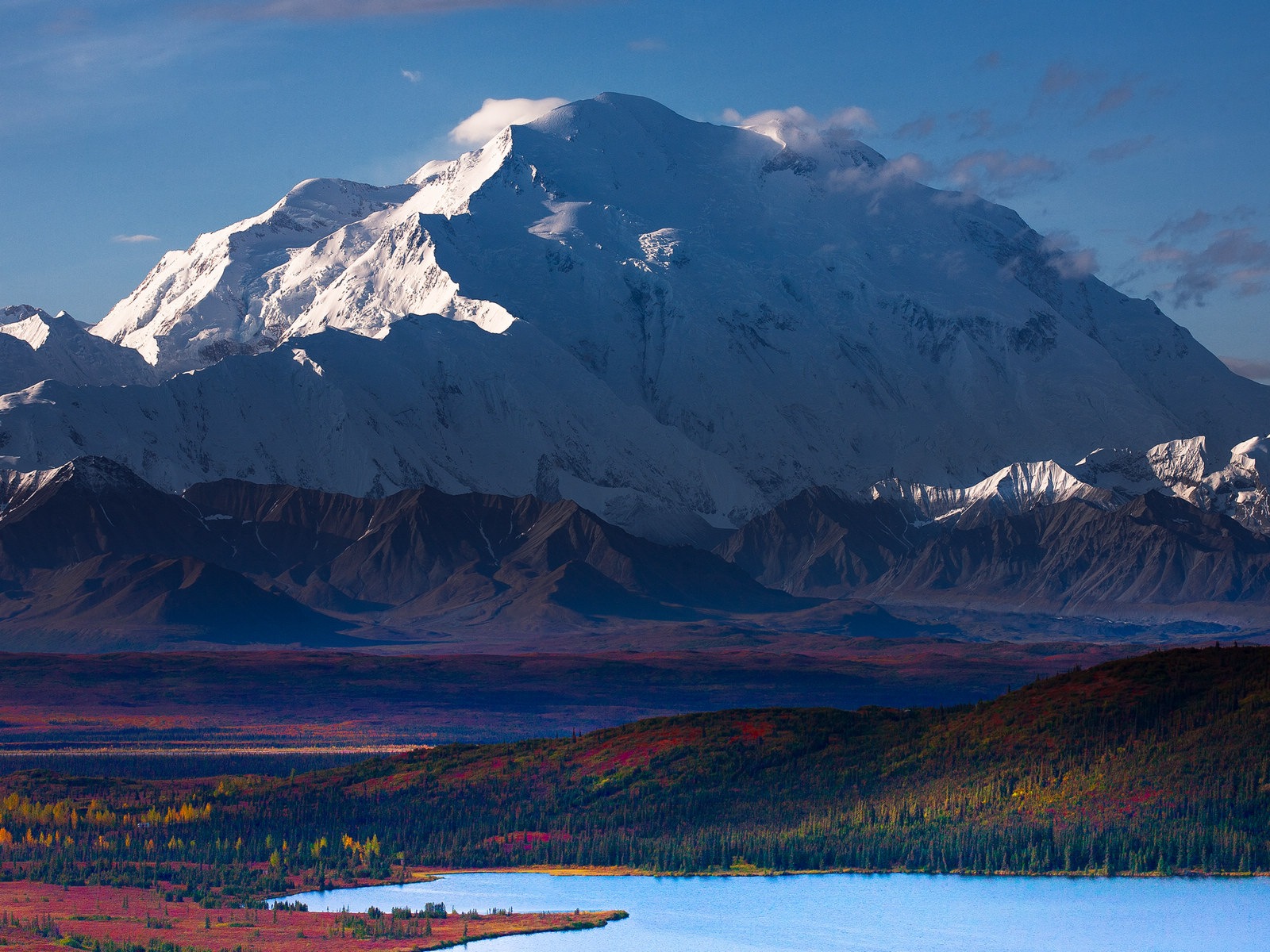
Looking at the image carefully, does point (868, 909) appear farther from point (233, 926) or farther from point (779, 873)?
point (233, 926)

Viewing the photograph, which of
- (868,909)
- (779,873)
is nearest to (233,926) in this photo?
(868,909)

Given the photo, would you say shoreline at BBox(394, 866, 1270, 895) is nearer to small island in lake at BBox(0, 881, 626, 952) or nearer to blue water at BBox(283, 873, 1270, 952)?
blue water at BBox(283, 873, 1270, 952)

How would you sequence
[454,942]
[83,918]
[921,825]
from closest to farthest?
[454,942] → [83,918] → [921,825]

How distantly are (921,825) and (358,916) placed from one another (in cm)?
5222

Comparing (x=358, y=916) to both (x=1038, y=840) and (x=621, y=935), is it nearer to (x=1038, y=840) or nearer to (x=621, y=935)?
(x=621, y=935)

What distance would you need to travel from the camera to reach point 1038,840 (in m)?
184

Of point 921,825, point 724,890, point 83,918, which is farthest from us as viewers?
point 921,825

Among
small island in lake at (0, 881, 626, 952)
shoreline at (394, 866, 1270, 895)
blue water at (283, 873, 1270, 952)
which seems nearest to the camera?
small island in lake at (0, 881, 626, 952)

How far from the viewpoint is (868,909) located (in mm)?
164000

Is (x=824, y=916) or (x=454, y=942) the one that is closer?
(x=454, y=942)

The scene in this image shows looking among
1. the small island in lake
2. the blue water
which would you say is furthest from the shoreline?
the small island in lake

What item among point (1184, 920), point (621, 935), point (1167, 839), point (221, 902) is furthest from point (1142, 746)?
point (221, 902)

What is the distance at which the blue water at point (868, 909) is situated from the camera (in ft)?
497

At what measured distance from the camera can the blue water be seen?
151375 mm
